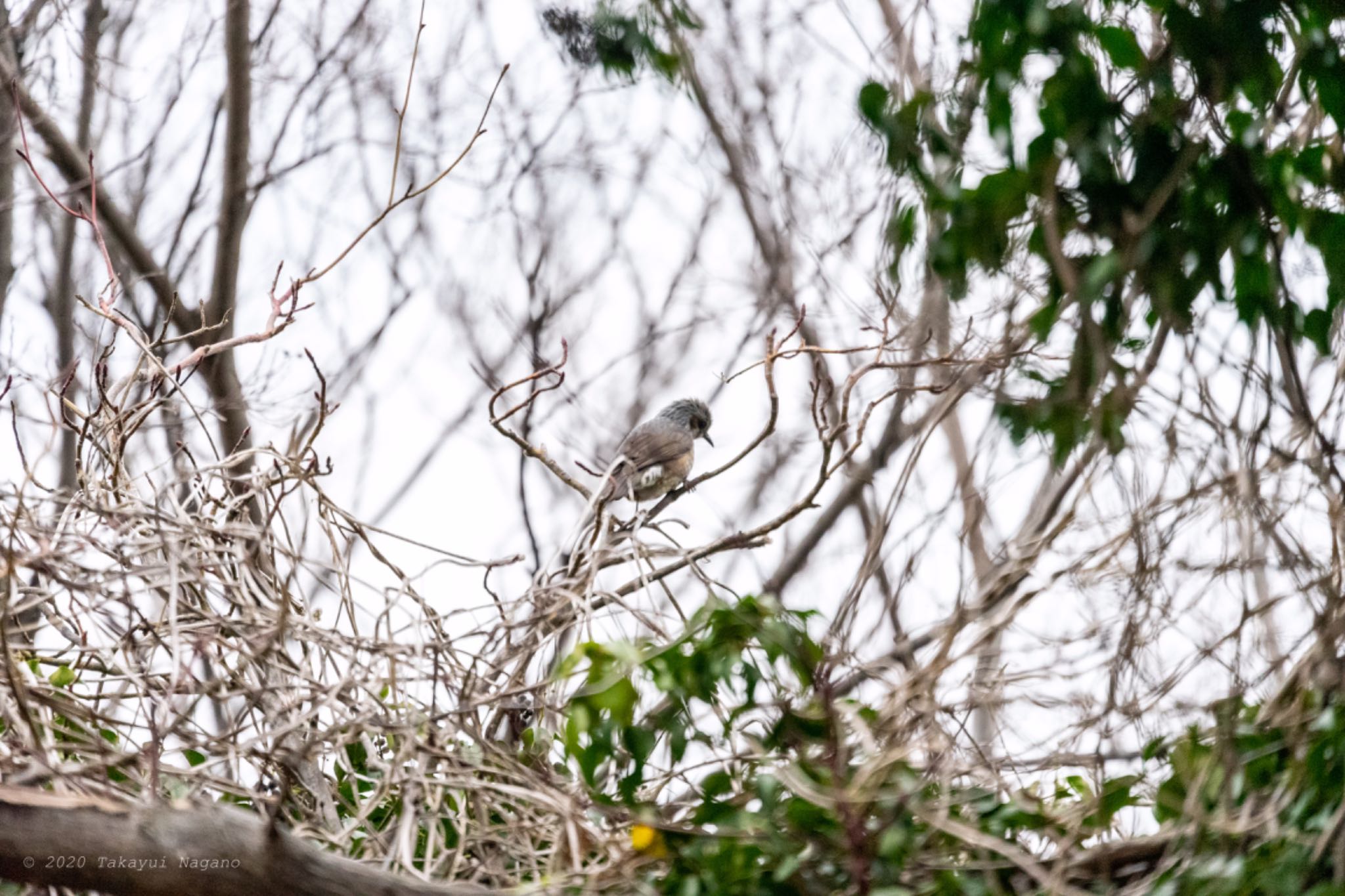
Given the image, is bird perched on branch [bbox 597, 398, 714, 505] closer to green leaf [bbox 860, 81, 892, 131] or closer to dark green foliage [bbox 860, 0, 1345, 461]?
green leaf [bbox 860, 81, 892, 131]

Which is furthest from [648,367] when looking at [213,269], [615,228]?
[213,269]

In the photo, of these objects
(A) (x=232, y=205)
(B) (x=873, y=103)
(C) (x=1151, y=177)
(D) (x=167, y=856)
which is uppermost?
(A) (x=232, y=205)

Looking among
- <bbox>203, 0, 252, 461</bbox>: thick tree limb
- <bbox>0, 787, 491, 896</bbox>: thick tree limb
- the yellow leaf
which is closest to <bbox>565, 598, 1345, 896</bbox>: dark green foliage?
the yellow leaf

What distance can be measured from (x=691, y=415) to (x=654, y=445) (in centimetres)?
47

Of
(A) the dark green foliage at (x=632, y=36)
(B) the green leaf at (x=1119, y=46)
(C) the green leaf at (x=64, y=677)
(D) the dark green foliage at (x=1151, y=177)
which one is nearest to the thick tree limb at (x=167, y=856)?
(C) the green leaf at (x=64, y=677)

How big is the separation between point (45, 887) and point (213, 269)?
3.76 m

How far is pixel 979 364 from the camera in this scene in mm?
2340

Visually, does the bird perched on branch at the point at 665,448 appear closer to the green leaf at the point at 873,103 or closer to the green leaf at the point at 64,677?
the green leaf at the point at 64,677

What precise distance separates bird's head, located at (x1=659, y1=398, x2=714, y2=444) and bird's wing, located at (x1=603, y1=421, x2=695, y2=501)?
0.25 ft

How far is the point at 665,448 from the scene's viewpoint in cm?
516

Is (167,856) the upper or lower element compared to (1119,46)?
lower

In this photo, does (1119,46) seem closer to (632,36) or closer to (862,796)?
(862,796)

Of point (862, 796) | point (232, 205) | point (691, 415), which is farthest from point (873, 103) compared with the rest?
point (232, 205)

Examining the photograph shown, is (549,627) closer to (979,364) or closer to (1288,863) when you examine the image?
(979,364)
